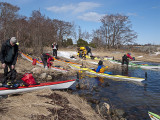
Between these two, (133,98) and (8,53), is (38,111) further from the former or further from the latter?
(133,98)

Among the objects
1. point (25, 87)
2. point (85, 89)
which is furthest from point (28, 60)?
point (25, 87)

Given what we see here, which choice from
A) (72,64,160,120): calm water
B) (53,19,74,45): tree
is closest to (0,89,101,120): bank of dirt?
(72,64,160,120): calm water

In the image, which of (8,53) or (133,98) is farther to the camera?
(133,98)

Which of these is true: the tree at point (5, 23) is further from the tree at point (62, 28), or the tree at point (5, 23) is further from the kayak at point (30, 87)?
the tree at point (62, 28)

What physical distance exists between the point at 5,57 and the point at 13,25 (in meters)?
10.3

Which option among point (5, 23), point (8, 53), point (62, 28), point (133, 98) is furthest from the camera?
point (62, 28)

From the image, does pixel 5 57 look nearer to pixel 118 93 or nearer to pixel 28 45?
pixel 118 93

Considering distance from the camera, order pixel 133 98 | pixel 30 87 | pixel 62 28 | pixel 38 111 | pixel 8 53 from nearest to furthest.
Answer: pixel 38 111
pixel 8 53
pixel 30 87
pixel 133 98
pixel 62 28

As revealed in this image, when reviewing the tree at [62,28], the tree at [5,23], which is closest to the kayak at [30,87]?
the tree at [5,23]

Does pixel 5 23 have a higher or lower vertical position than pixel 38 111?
higher

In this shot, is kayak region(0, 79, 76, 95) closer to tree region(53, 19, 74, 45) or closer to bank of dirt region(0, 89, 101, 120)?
bank of dirt region(0, 89, 101, 120)

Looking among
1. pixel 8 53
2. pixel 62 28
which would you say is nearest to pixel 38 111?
pixel 8 53

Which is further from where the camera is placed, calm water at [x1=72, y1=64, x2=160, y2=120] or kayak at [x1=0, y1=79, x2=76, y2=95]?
calm water at [x1=72, y1=64, x2=160, y2=120]

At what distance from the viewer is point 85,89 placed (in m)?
7.98
